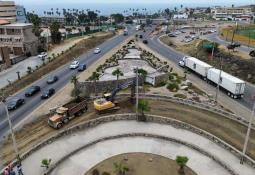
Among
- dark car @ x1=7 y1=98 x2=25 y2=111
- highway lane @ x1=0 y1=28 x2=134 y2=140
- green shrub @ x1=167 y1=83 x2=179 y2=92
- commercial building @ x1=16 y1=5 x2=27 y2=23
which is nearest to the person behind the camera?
highway lane @ x1=0 y1=28 x2=134 y2=140

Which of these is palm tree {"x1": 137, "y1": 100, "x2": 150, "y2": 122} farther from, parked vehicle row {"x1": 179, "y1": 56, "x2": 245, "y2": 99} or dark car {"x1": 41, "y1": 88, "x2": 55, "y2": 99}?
dark car {"x1": 41, "y1": 88, "x2": 55, "y2": 99}

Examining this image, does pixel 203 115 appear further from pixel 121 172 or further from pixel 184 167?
pixel 121 172

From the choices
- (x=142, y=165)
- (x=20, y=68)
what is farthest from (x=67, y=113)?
(x=20, y=68)

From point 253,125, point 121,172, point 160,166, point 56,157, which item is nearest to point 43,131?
point 56,157

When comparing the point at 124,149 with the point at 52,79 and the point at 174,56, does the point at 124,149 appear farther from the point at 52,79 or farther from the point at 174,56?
the point at 174,56

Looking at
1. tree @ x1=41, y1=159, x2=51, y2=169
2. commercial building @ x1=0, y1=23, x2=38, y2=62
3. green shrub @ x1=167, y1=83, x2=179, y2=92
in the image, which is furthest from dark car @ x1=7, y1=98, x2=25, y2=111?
commercial building @ x1=0, y1=23, x2=38, y2=62

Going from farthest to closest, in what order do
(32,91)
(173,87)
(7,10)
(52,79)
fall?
(7,10), (52,79), (173,87), (32,91)
